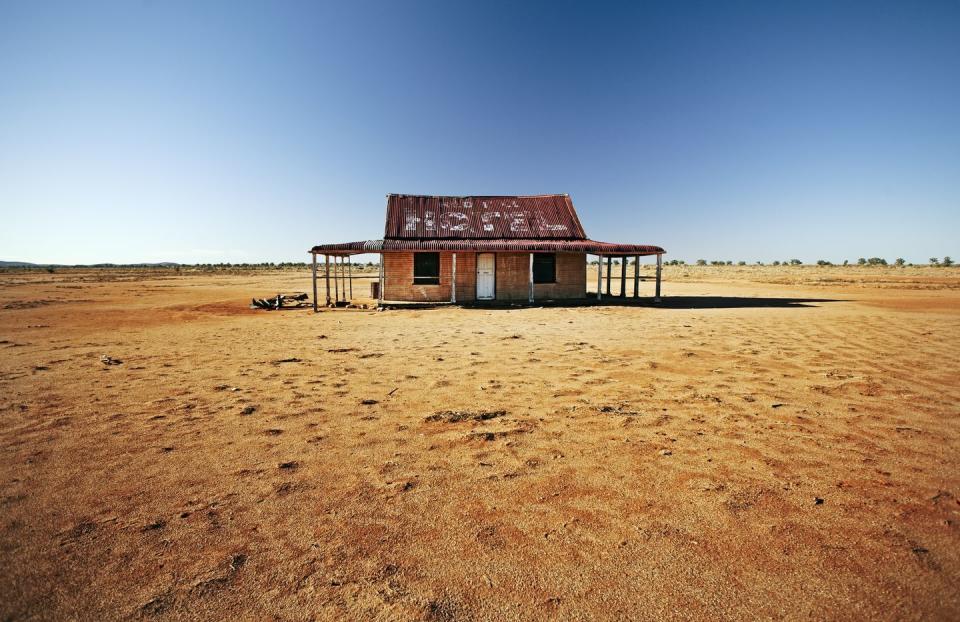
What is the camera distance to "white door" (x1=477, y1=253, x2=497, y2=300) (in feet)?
59.1

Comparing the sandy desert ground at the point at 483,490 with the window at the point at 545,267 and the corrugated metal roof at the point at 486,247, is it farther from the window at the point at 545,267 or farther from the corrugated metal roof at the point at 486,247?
the window at the point at 545,267

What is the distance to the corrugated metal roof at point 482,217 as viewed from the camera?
19422 mm

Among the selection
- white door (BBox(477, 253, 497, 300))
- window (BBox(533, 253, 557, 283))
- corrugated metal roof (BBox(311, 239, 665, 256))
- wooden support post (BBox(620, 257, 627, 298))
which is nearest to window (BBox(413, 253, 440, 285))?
corrugated metal roof (BBox(311, 239, 665, 256))

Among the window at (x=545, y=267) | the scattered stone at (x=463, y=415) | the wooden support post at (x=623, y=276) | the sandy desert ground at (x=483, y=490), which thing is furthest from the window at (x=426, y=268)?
the scattered stone at (x=463, y=415)

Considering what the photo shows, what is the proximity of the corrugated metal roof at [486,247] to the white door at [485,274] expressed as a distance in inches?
29.1

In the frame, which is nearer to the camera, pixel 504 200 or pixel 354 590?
pixel 354 590

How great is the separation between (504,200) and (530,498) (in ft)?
64.8

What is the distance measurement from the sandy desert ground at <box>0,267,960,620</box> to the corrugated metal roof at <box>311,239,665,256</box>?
10124 millimetres

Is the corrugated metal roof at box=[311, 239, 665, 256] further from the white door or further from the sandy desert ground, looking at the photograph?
the sandy desert ground

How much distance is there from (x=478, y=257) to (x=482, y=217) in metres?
3.31

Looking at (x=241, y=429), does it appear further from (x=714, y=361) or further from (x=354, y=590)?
(x=714, y=361)

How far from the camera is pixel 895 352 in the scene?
7.28 m

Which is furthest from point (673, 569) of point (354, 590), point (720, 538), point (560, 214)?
point (560, 214)

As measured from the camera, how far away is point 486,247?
16719 millimetres
